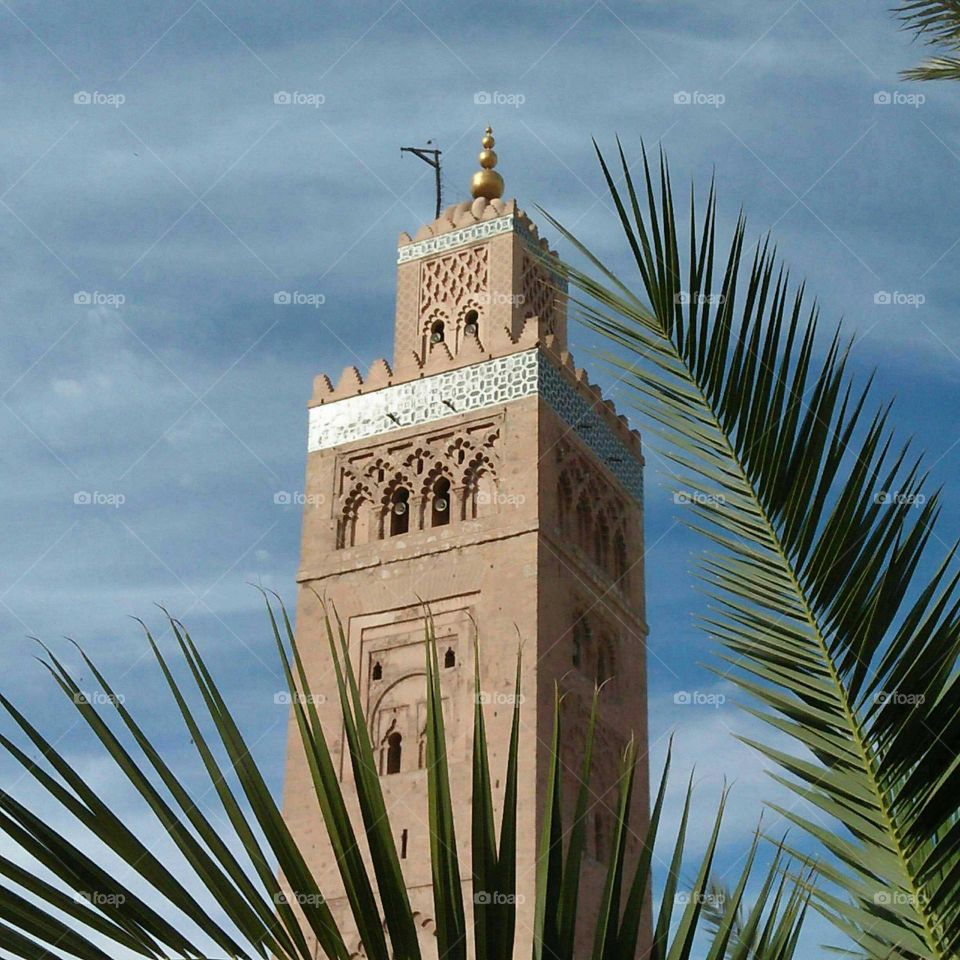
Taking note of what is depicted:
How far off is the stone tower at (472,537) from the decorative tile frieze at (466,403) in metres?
0.02

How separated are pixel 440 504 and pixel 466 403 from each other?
103 centimetres

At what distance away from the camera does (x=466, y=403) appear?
581 inches

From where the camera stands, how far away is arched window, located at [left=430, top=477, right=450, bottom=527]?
14.5m

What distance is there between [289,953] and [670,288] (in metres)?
0.99

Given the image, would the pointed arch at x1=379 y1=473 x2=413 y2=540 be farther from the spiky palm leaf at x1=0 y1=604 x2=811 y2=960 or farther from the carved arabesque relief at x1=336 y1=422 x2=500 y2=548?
the spiky palm leaf at x1=0 y1=604 x2=811 y2=960

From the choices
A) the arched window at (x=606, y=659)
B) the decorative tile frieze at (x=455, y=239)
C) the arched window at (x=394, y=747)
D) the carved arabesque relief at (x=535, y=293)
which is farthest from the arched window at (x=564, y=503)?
the decorative tile frieze at (x=455, y=239)

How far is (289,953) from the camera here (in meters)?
1.68

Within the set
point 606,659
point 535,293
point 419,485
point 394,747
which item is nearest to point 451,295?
point 535,293

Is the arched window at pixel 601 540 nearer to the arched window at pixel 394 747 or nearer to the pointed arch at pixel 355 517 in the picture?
the pointed arch at pixel 355 517

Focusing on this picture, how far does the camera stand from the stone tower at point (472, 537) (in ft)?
42.8

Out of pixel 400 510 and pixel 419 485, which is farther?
pixel 400 510

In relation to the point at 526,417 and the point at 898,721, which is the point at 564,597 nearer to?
the point at 526,417

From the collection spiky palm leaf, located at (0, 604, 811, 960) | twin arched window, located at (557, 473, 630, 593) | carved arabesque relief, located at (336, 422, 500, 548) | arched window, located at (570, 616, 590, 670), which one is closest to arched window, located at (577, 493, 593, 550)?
twin arched window, located at (557, 473, 630, 593)

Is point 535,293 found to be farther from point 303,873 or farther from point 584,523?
point 303,873
